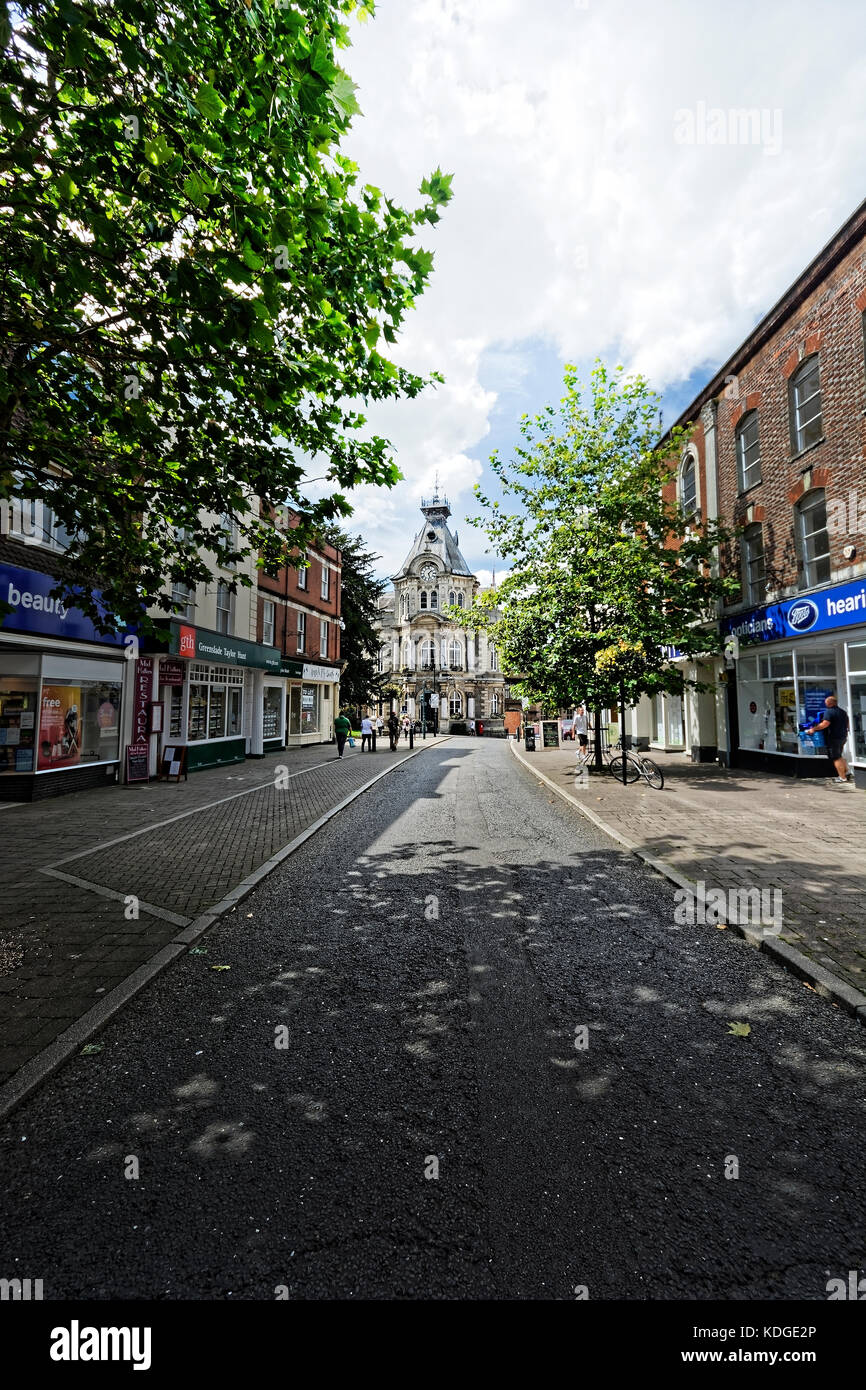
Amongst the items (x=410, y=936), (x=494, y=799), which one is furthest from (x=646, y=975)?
(x=494, y=799)

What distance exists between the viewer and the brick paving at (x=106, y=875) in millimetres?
4203

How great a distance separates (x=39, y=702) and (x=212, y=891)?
27.8ft

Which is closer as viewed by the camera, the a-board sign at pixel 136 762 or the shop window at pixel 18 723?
the shop window at pixel 18 723

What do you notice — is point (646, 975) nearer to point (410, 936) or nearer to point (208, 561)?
point (410, 936)

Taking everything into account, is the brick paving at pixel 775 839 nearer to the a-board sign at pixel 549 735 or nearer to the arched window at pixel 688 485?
the arched window at pixel 688 485

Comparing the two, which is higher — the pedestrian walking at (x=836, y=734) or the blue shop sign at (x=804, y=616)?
the blue shop sign at (x=804, y=616)

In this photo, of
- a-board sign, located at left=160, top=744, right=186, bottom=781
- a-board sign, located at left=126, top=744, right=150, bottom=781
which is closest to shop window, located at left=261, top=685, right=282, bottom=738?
a-board sign, located at left=160, top=744, right=186, bottom=781

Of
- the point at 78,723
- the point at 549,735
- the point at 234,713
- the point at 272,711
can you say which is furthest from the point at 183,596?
the point at 549,735

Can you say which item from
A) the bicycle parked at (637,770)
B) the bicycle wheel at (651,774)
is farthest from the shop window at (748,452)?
the bicycle wheel at (651,774)

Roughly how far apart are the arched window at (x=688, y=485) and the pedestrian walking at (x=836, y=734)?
10.2m

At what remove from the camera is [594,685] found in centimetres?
1675

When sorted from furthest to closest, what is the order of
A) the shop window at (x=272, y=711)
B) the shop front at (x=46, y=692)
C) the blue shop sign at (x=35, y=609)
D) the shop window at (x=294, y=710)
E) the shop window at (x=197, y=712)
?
the shop window at (x=294, y=710) < the shop window at (x=272, y=711) < the shop window at (x=197, y=712) < the shop front at (x=46, y=692) < the blue shop sign at (x=35, y=609)

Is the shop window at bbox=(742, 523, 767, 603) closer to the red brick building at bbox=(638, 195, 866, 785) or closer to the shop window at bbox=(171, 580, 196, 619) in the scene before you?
the red brick building at bbox=(638, 195, 866, 785)
